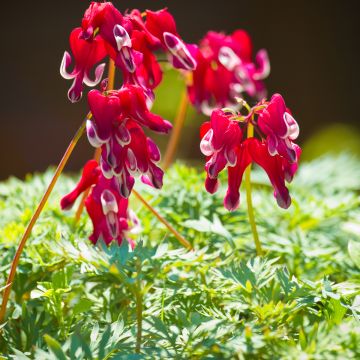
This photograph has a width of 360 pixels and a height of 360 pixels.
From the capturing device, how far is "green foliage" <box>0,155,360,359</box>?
3.17 feet

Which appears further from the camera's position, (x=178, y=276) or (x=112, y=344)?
(x=178, y=276)

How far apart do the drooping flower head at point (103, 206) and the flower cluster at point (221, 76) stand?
21.9 inches

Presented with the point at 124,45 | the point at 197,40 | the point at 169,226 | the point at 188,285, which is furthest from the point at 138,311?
the point at 197,40

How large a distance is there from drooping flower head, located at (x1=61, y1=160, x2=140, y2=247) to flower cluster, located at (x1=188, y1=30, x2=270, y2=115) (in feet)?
1.83

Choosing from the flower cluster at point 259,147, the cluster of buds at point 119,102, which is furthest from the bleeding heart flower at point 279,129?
the cluster of buds at point 119,102

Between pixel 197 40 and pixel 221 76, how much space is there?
11.8 feet

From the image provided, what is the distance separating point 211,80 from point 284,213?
0.41m

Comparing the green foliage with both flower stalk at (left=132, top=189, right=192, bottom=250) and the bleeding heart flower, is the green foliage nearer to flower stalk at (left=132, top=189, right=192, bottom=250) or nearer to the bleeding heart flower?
flower stalk at (left=132, top=189, right=192, bottom=250)

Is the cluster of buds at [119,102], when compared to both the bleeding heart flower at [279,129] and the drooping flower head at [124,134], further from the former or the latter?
the bleeding heart flower at [279,129]

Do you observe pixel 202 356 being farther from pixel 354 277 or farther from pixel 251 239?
pixel 251 239

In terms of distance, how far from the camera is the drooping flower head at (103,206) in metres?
1.26

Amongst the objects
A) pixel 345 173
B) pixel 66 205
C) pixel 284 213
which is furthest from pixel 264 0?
pixel 66 205

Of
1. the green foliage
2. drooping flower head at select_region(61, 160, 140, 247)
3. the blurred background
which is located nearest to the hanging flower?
drooping flower head at select_region(61, 160, 140, 247)

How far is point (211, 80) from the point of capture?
5.97 feet
